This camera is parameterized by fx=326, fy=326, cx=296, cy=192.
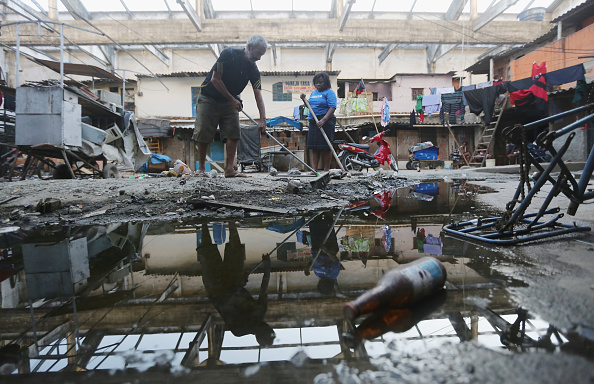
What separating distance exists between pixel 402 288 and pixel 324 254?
27.2 inches

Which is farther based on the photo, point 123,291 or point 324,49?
point 324,49

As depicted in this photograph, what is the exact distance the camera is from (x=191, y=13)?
11797mm

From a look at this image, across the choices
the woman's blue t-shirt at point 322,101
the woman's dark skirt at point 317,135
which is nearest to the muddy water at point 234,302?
the woman's dark skirt at point 317,135

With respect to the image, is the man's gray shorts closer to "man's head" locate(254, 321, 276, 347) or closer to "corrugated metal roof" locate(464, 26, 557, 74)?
"man's head" locate(254, 321, 276, 347)

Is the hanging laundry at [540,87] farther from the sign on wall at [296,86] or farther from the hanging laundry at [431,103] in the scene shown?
the sign on wall at [296,86]

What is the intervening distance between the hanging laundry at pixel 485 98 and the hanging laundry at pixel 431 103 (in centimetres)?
177

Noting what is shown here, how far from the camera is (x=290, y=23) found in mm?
12922

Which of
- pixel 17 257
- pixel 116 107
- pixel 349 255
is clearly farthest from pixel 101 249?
pixel 116 107

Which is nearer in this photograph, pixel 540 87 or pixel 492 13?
pixel 540 87

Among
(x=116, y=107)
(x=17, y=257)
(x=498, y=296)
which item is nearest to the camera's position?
(x=498, y=296)

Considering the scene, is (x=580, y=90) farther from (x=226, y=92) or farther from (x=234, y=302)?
(x=234, y=302)

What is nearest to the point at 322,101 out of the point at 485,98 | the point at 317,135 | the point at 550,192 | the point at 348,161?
the point at 317,135

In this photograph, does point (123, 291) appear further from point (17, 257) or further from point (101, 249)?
point (17, 257)

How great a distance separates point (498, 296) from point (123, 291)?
1.31 m
